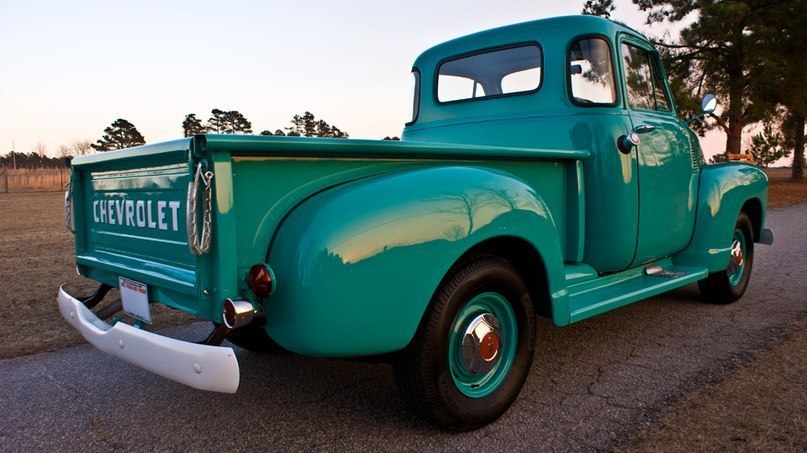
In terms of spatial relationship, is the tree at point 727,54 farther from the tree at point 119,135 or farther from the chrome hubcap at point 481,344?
the tree at point 119,135

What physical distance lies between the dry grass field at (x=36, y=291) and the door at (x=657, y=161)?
3267 millimetres

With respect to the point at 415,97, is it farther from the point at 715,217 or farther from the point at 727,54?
the point at 727,54

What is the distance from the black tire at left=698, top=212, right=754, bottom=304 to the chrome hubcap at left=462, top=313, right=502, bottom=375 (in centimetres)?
272

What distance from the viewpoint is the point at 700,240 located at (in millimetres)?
4055

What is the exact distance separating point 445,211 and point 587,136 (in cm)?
155

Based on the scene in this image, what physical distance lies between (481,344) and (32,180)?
108 feet

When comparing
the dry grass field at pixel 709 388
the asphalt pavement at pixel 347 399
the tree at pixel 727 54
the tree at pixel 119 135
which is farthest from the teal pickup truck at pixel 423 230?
the tree at pixel 119 135

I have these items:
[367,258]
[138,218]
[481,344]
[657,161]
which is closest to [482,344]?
[481,344]

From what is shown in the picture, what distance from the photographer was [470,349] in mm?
2377

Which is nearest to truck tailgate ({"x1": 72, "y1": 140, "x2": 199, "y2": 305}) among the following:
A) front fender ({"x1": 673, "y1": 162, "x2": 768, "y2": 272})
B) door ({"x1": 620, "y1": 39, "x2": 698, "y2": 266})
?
door ({"x1": 620, "y1": 39, "x2": 698, "y2": 266})

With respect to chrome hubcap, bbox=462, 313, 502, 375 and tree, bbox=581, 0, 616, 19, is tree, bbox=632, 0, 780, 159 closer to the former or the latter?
tree, bbox=581, 0, 616, 19

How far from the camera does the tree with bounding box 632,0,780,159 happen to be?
16469 millimetres

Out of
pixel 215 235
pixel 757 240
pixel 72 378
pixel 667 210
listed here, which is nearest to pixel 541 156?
pixel 667 210

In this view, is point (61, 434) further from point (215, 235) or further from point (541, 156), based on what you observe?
point (541, 156)
